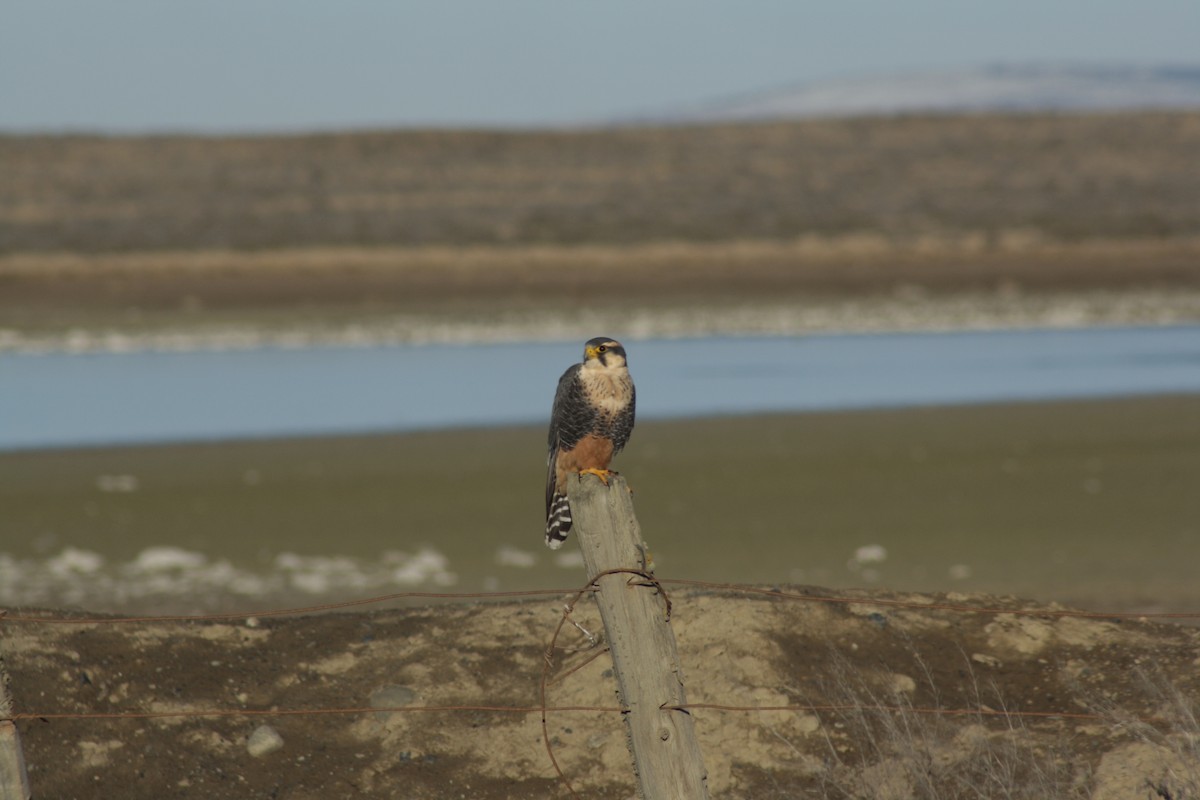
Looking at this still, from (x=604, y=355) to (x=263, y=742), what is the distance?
2.24m

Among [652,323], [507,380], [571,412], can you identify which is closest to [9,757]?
[571,412]

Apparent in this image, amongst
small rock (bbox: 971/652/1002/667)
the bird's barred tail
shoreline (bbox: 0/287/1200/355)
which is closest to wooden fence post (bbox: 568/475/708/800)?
the bird's barred tail

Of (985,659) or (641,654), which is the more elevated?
(985,659)

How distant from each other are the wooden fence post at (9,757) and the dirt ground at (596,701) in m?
1.43

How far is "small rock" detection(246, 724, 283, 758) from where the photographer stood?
633cm

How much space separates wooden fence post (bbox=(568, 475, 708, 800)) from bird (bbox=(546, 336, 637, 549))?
1.33 m

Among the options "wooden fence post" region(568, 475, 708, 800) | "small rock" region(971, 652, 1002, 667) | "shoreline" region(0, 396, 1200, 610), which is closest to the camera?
"wooden fence post" region(568, 475, 708, 800)

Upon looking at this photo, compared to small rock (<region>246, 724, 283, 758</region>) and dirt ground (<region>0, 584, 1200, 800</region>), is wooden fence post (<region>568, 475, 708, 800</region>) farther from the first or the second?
small rock (<region>246, 724, 283, 758</region>)

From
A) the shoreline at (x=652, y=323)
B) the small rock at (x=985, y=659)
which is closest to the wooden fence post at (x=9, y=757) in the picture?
the small rock at (x=985, y=659)

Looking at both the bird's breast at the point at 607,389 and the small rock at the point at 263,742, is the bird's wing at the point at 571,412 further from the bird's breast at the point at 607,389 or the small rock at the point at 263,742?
the small rock at the point at 263,742

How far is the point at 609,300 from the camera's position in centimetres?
2948

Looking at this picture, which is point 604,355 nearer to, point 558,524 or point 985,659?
point 558,524

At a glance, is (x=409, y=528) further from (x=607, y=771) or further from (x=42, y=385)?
(x=42, y=385)

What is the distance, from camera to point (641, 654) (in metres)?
4.41
